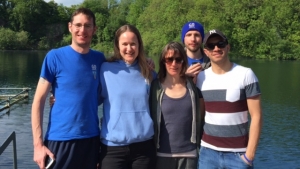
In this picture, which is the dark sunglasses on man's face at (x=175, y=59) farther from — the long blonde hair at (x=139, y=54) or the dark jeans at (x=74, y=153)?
the dark jeans at (x=74, y=153)

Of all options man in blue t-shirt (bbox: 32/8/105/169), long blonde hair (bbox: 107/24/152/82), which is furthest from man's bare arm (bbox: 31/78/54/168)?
long blonde hair (bbox: 107/24/152/82)

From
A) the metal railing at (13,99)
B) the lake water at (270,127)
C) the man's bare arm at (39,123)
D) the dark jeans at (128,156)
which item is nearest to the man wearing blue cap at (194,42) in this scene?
the dark jeans at (128,156)

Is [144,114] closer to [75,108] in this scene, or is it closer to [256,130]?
[75,108]

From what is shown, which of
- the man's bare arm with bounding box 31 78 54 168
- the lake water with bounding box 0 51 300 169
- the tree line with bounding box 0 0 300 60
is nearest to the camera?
the man's bare arm with bounding box 31 78 54 168

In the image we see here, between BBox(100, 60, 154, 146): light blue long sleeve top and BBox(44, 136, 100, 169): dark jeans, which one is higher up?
BBox(100, 60, 154, 146): light blue long sleeve top

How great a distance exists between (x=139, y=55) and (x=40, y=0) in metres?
96.9

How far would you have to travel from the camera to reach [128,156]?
3455 millimetres

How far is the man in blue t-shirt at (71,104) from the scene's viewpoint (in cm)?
340

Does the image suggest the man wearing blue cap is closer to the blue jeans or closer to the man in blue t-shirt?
the blue jeans

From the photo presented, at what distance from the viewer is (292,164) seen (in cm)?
1406

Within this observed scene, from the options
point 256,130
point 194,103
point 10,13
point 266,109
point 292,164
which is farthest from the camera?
point 10,13

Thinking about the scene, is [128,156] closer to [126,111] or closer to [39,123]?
[126,111]

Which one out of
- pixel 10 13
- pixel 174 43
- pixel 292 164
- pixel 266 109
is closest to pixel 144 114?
pixel 174 43

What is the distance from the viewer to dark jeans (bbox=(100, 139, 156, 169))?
3441mm
